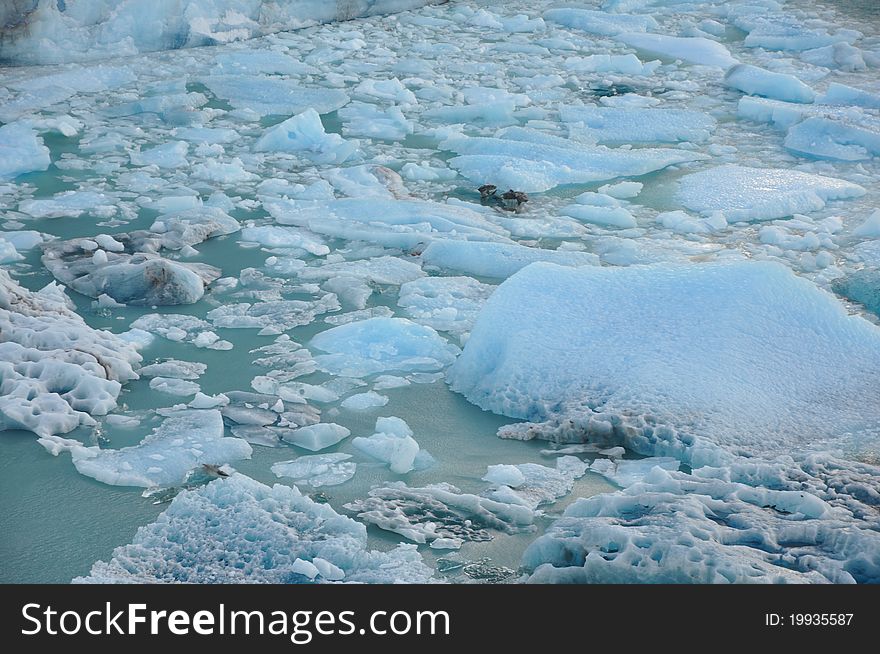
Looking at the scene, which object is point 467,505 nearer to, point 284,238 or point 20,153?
point 284,238

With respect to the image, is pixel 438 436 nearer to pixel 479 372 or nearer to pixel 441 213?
pixel 479 372

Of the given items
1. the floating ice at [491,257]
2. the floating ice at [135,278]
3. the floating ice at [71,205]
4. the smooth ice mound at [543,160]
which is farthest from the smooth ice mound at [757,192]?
the floating ice at [71,205]

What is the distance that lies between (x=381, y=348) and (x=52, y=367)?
1.13 m

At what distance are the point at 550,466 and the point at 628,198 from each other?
2.67m

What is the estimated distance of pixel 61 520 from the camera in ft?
8.99

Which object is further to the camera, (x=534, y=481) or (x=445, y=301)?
(x=445, y=301)

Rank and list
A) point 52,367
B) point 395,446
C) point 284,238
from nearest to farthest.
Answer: point 395,446
point 52,367
point 284,238

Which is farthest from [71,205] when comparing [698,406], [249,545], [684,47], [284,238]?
[684,47]

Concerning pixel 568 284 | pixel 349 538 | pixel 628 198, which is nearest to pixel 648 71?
pixel 628 198

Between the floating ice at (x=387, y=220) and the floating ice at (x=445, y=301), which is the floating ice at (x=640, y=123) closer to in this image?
the floating ice at (x=387, y=220)

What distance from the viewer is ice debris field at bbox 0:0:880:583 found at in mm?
2627

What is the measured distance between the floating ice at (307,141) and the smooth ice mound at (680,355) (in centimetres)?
242

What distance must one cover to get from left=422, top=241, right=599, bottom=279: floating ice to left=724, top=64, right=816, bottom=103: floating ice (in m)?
3.26

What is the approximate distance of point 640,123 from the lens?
256 inches
